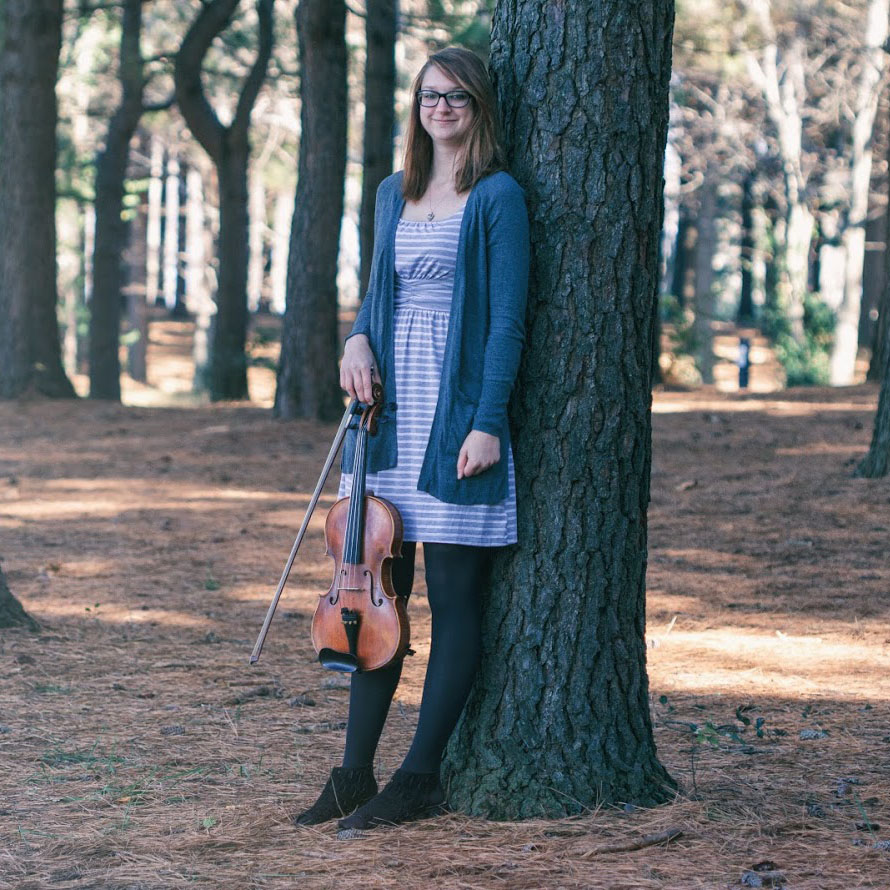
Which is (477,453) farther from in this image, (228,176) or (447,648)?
(228,176)

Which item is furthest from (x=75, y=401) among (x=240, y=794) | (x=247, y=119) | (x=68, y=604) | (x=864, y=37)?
(x=864, y=37)

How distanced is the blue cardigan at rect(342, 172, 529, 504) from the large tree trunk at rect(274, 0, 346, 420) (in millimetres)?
9426

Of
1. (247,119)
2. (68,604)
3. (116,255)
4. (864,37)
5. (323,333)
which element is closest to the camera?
(68,604)

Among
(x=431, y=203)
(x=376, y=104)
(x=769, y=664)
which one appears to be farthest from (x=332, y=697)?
(x=376, y=104)

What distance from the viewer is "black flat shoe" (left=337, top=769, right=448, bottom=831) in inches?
138

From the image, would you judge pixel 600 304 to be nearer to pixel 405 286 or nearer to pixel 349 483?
pixel 405 286

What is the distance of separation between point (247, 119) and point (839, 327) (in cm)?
1078

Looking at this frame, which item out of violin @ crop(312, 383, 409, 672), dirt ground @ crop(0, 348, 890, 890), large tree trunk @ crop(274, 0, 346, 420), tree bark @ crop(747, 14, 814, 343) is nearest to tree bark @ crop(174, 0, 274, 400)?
large tree trunk @ crop(274, 0, 346, 420)

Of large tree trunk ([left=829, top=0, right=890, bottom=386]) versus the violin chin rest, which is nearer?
the violin chin rest

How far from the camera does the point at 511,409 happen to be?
12.0ft

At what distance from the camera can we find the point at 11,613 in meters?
5.95

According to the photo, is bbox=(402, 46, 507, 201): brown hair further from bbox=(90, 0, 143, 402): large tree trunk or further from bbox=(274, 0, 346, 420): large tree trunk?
bbox=(90, 0, 143, 402): large tree trunk

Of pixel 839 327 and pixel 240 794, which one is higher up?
pixel 839 327

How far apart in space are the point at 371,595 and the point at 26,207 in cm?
1375
